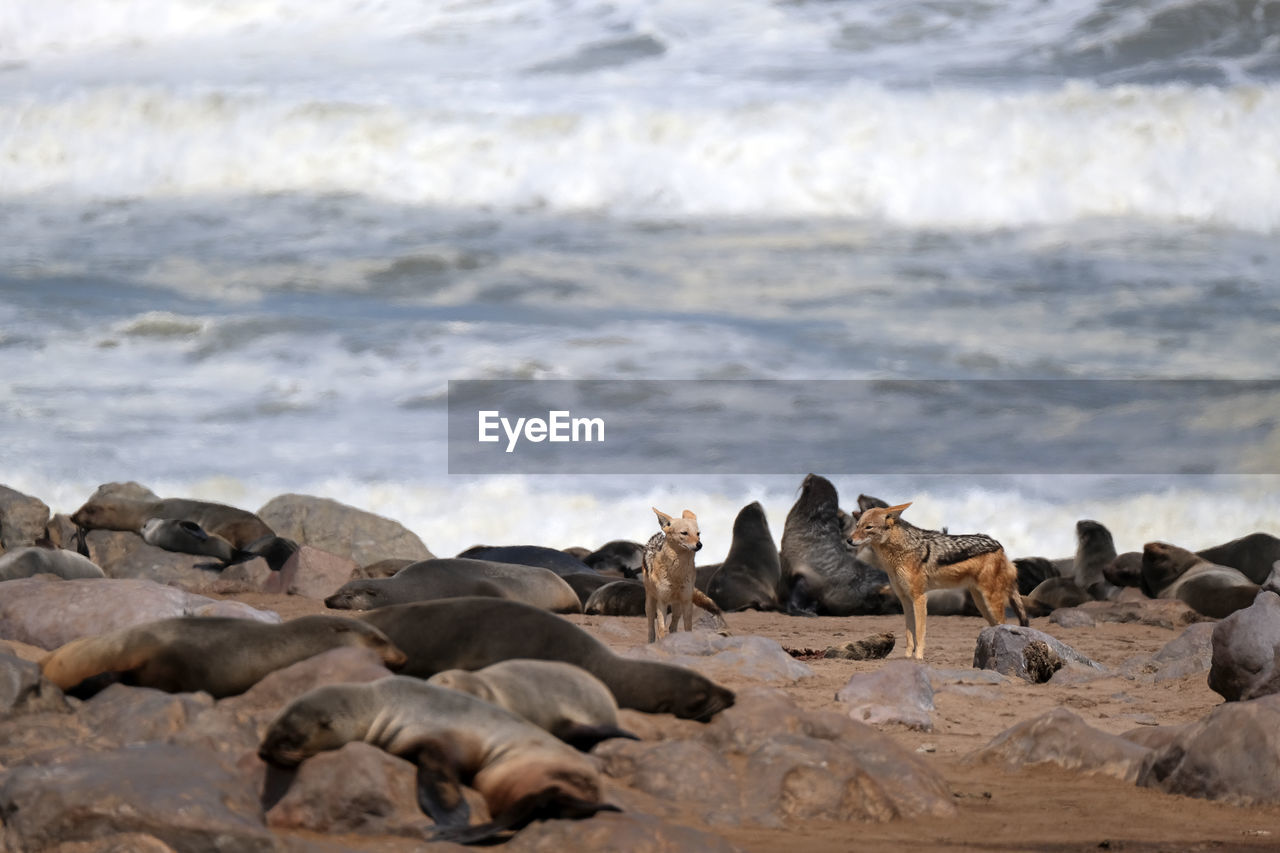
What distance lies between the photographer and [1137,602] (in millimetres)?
13898

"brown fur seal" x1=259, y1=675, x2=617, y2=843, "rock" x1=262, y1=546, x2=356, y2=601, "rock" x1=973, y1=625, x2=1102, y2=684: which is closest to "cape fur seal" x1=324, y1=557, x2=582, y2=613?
"rock" x1=262, y1=546, x2=356, y2=601

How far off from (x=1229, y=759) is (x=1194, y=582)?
393 inches

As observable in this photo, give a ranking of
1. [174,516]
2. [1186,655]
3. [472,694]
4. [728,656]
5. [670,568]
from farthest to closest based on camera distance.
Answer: [174,516] → [670,568] → [1186,655] → [728,656] → [472,694]

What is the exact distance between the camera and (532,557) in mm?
14750

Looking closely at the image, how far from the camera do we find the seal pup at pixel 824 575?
14.5 meters

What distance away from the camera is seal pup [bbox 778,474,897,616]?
14.5 metres

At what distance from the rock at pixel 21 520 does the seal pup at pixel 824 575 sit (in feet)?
24.2

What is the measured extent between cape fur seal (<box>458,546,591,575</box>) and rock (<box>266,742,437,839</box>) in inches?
400

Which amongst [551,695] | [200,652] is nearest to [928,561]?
[551,695]

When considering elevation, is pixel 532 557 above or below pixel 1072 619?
above

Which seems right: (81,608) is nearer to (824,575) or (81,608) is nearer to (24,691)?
(24,691)

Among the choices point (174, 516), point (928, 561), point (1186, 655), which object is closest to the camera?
point (1186, 655)

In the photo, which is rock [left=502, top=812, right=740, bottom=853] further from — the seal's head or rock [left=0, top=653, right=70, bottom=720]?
rock [left=0, top=653, right=70, bottom=720]

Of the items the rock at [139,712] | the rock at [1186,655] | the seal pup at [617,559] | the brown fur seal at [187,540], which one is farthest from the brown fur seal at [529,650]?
the seal pup at [617,559]
